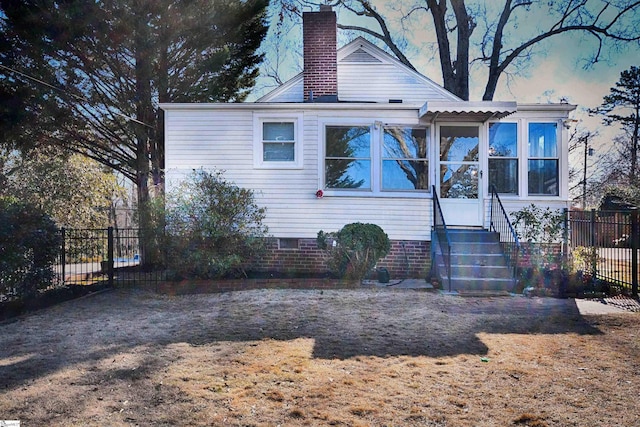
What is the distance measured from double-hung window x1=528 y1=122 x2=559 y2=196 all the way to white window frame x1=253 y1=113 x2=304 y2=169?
5.14 m

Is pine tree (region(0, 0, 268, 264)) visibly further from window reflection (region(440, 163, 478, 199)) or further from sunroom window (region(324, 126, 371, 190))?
window reflection (region(440, 163, 478, 199))

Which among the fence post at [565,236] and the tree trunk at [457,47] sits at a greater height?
the tree trunk at [457,47]

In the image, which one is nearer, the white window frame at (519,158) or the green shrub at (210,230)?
the green shrub at (210,230)

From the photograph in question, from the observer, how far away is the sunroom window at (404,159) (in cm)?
989

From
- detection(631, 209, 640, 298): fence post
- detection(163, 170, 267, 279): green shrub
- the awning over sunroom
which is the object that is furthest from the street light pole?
detection(163, 170, 267, 279): green shrub

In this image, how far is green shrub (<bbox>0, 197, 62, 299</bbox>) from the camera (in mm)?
7090

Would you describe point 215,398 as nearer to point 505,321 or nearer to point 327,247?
point 505,321

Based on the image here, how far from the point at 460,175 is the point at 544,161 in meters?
1.87

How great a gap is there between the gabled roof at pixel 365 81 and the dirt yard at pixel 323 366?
7.91 meters

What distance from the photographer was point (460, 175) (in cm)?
987

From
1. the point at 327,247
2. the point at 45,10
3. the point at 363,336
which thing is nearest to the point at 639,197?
the point at 327,247

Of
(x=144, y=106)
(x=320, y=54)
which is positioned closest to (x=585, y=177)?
(x=320, y=54)

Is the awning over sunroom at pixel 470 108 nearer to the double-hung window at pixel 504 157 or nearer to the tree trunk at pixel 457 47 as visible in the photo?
the double-hung window at pixel 504 157

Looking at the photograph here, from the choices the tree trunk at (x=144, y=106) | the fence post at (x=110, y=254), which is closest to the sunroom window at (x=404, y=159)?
the fence post at (x=110, y=254)
